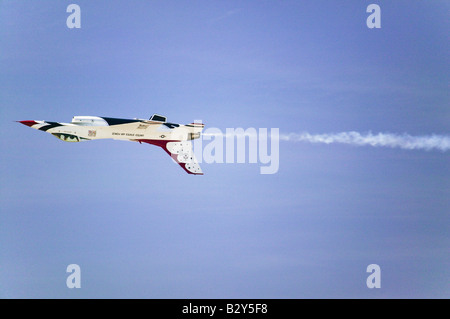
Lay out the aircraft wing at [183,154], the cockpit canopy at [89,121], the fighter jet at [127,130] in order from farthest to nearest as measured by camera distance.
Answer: the aircraft wing at [183,154], the fighter jet at [127,130], the cockpit canopy at [89,121]

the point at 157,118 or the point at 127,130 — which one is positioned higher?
the point at 157,118

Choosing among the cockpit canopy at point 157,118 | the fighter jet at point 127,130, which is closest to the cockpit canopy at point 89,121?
the fighter jet at point 127,130

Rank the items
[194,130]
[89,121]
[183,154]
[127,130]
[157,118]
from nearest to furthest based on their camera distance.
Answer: [89,121] → [157,118] → [127,130] → [194,130] → [183,154]

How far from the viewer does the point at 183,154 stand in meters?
53.8

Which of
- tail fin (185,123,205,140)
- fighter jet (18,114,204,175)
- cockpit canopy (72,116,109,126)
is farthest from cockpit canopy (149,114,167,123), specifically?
cockpit canopy (72,116,109,126)

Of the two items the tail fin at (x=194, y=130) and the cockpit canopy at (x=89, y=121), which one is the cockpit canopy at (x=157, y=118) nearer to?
the tail fin at (x=194, y=130)

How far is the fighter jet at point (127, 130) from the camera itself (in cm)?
5112

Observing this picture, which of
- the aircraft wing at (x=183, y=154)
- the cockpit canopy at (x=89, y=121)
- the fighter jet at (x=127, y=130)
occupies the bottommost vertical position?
the aircraft wing at (x=183, y=154)

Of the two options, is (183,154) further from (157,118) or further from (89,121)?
(89,121)

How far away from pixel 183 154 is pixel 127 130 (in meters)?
5.27

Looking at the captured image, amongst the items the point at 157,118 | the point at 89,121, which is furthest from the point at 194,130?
the point at 89,121
